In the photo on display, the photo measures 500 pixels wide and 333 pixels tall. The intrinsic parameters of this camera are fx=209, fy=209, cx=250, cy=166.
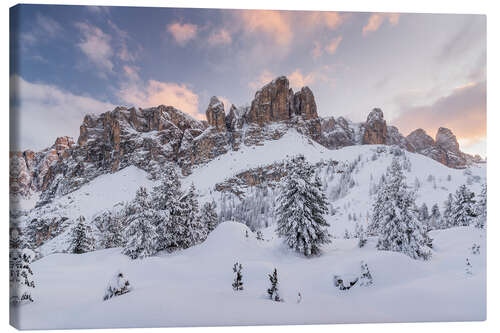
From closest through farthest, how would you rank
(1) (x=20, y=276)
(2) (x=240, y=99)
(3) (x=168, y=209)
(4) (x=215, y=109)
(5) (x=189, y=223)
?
(1) (x=20, y=276)
(2) (x=240, y=99)
(3) (x=168, y=209)
(5) (x=189, y=223)
(4) (x=215, y=109)

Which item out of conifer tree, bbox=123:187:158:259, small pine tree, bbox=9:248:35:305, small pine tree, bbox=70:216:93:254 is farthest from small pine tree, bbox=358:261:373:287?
small pine tree, bbox=70:216:93:254

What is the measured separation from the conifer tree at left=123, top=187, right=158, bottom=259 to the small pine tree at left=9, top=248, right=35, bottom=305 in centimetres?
473

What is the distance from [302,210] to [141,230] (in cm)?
804

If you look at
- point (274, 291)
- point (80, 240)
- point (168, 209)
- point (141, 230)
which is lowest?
point (80, 240)

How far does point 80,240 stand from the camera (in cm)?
1419

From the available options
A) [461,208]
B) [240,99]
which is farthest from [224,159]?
[240,99]

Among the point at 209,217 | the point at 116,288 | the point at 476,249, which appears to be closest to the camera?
the point at 116,288

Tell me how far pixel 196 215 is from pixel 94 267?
5.79 m

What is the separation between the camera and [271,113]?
6016 cm

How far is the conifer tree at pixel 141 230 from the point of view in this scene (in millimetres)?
9998

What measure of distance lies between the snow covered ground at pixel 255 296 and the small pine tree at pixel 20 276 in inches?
6.4

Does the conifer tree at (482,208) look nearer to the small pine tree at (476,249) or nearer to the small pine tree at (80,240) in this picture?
the small pine tree at (476,249)

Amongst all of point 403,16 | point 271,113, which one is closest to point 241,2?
point 403,16

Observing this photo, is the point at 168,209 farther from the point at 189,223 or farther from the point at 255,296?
the point at 255,296
